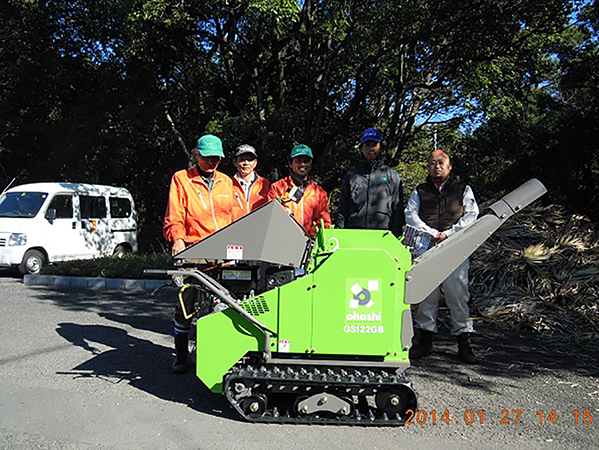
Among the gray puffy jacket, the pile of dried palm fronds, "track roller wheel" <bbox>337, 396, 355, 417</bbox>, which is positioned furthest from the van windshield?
"track roller wheel" <bbox>337, 396, 355, 417</bbox>

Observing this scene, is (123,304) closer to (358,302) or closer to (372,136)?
(372,136)

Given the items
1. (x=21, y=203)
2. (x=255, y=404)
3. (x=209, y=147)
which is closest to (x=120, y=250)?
(x=21, y=203)

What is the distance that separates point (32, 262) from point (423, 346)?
355 inches

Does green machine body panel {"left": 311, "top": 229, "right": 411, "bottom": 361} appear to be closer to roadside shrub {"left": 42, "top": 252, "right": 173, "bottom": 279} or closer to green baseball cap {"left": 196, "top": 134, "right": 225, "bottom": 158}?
green baseball cap {"left": 196, "top": 134, "right": 225, "bottom": 158}

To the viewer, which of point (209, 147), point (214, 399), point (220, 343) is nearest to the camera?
point (220, 343)

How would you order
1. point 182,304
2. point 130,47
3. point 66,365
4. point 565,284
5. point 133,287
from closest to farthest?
point 182,304, point 66,365, point 565,284, point 133,287, point 130,47

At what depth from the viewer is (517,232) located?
794 cm

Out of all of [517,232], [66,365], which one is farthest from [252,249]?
[517,232]

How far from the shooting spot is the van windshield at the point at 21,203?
36.1 feet

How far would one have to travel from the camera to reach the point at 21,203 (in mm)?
11156

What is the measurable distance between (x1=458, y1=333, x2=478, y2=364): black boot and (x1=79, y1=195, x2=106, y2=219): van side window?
9871mm

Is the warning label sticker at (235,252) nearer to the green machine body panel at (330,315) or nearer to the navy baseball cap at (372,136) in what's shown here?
the green machine body panel at (330,315)

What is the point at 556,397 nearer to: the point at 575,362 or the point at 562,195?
the point at 575,362

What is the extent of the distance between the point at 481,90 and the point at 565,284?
776 centimetres
